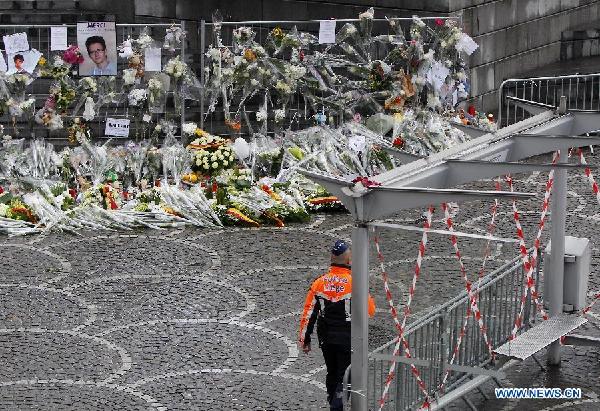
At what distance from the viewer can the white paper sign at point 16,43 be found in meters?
19.8

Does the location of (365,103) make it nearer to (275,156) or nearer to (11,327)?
(275,156)

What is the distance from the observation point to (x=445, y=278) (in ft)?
53.0

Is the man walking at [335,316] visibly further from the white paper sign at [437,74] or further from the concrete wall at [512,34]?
the concrete wall at [512,34]

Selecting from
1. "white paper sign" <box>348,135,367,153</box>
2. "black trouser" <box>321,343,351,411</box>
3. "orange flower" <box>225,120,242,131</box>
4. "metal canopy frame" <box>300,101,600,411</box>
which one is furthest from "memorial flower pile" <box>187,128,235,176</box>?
"black trouser" <box>321,343,351,411</box>

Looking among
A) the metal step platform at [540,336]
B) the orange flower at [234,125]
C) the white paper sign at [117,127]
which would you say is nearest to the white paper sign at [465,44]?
the orange flower at [234,125]

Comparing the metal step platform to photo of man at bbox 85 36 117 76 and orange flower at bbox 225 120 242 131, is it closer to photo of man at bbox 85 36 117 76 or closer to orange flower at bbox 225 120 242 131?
orange flower at bbox 225 120 242 131

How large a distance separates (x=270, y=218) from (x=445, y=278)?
335cm

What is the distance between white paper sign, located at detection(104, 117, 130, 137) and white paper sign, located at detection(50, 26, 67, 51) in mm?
1219

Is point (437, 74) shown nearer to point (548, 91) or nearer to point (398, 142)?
point (398, 142)

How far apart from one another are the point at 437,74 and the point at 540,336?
9396 mm

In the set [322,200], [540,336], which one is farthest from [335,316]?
[322,200]

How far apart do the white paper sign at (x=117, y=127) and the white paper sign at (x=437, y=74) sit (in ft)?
15.4

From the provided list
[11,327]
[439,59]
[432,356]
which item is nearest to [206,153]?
[439,59]

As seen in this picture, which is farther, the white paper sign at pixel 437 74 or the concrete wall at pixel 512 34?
the concrete wall at pixel 512 34
